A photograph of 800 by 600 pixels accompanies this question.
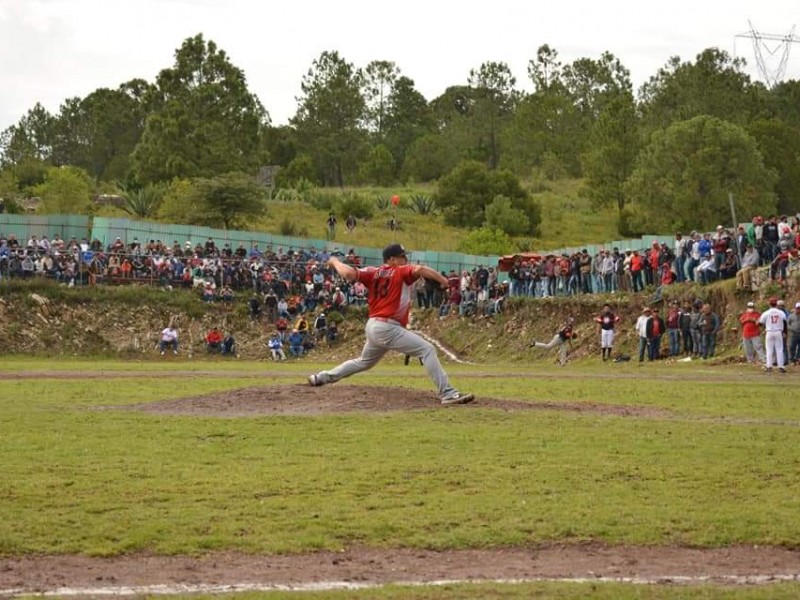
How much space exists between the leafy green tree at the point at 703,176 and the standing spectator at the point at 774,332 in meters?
55.6

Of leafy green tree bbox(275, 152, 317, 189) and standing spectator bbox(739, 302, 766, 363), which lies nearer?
standing spectator bbox(739, 302, 766, 363)

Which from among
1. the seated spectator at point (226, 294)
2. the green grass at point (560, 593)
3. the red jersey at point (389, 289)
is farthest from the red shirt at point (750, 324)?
the seated spectator at point (226, 294)

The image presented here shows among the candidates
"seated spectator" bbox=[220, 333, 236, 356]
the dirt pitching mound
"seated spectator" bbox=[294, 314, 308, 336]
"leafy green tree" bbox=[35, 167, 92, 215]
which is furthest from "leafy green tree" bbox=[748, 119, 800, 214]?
the dirt pitching mound

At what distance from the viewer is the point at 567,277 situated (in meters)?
54.2

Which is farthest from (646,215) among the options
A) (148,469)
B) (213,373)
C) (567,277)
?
(148,469)

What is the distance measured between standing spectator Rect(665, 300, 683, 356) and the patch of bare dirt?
32.0 metres

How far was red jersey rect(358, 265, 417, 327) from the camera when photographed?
66.9ft

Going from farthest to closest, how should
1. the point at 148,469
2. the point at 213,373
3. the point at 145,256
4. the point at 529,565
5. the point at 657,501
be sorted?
the point at 145,256 → the point at 213,373 → the point at 148,469 → the point at 657,501 → the point at 529,565

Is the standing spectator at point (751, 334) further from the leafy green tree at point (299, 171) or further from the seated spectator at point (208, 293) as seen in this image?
the leafy green tree at point (299, 171)

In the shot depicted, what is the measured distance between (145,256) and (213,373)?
25.6m

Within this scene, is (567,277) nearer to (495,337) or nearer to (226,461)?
(495,337)

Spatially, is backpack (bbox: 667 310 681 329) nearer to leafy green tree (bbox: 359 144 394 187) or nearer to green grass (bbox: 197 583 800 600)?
green grass (bbox: 197 583 800 600)

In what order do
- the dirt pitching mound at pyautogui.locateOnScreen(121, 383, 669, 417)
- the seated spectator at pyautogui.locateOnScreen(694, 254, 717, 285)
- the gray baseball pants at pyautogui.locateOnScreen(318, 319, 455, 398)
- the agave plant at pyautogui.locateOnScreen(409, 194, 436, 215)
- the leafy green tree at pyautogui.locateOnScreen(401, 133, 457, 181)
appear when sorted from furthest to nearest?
the leafy green tree at pyautogui.locateOnScreen(401, 133, 457, 181)
the agave plant at pyautogui.locateOnScreen(409, 194, 436, 215)
the seated spectator at pyautogui.locateOnScreen(694, 254, 717, 285)
the dirt pitching mound at pyautogui.locateOnScreen(121, 383, 669, 417)
the gray baseball pants at pyautogui.locateOnScreen(318, 319, 455, 398)

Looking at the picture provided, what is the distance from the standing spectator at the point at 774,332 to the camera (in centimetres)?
3503
